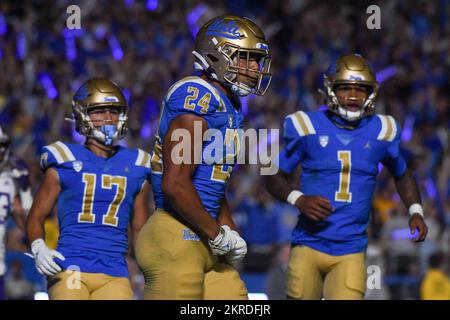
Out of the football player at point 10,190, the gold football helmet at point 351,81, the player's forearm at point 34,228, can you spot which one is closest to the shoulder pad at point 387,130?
the gold football helmet at point 351,81

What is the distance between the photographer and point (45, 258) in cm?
574

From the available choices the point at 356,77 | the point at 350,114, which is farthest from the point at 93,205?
the point at 356,77

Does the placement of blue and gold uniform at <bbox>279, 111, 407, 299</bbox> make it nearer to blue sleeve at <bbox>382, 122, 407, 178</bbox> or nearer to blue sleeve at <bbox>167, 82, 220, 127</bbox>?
blue sleeve at <bbox>382, 122, 407, 178</bbox>

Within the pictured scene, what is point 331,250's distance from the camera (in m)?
6.37

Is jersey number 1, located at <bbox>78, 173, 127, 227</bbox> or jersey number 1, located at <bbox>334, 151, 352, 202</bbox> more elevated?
jersey number 1, located at <bbox>334, 151, 352, 202</bbox>

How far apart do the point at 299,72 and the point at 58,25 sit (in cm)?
310

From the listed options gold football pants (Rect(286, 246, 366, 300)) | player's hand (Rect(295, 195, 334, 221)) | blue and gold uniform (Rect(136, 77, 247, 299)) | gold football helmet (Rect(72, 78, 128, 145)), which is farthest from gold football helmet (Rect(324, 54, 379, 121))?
blue and gold uniform (Rect(136, 77, 247, 299))

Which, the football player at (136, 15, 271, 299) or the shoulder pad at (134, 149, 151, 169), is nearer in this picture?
the football player at (136, 15, 271, 299)

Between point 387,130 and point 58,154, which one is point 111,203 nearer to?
point 58,154

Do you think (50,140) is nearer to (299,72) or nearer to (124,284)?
(299,72)

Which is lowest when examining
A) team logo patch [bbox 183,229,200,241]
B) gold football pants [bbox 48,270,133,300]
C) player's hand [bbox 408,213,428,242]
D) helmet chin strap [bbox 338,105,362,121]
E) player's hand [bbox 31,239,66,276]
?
gold football pants [bbox 48,270,133,300]

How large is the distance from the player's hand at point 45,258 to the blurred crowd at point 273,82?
381 centimetres

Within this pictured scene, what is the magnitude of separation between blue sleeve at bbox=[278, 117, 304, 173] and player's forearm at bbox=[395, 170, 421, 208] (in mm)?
668

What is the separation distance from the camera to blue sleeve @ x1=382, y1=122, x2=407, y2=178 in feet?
21.6
